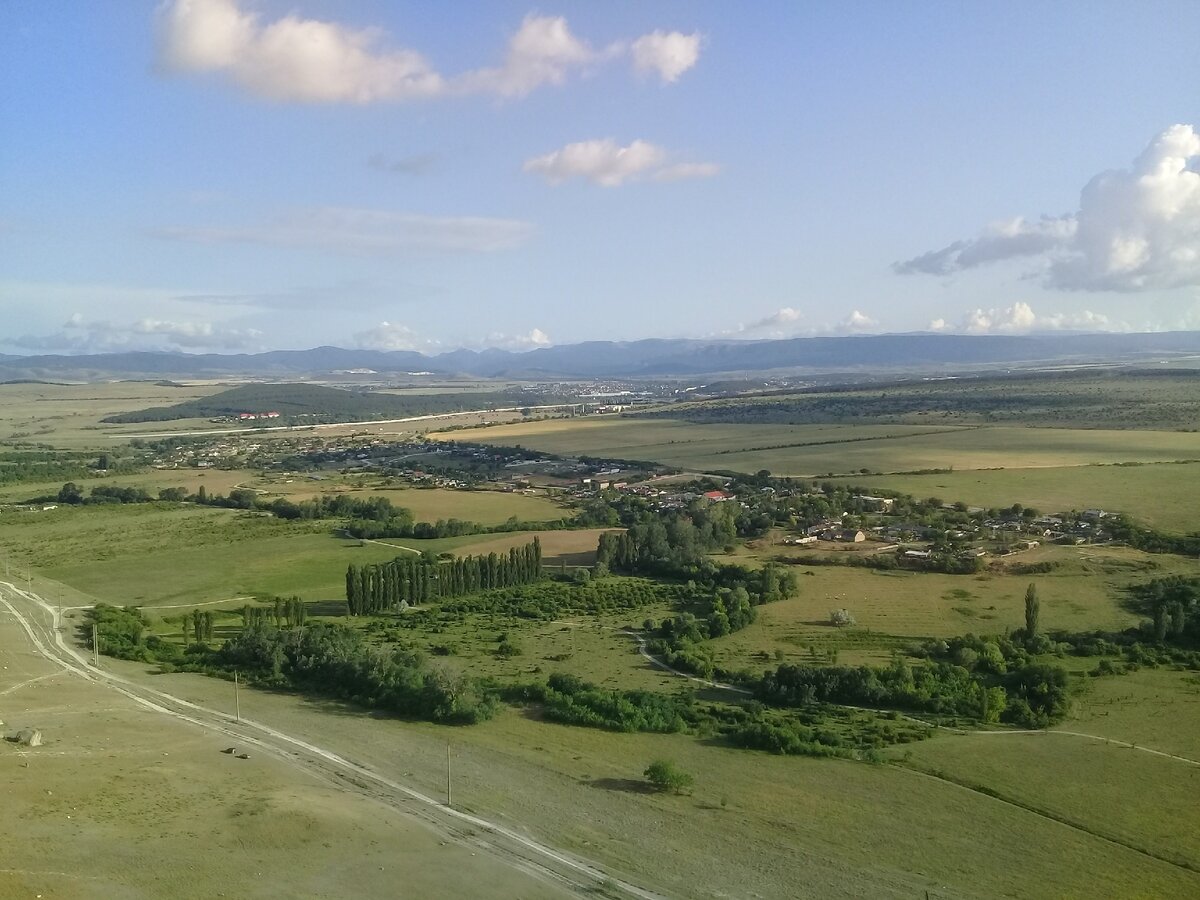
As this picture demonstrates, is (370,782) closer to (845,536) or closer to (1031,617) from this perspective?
(1031,617)

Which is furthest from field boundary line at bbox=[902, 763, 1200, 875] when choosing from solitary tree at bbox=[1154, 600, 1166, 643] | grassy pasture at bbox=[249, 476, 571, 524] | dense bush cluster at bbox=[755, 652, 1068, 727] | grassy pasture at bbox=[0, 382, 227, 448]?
grassy pasture at bbox=[0, 382, 227, 448]

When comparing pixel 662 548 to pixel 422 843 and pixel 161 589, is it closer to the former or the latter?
pixel 161 589

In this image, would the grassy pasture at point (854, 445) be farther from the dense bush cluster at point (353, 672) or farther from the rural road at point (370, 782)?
the rural road at point (370, 782)

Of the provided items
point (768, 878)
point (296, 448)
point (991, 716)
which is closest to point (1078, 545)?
point (991, 716)

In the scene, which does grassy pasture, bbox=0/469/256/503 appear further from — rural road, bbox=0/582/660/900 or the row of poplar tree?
rural road, bbox=0/582/660/900

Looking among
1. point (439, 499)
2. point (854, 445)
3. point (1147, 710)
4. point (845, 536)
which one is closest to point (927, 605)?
point (1147, 710)

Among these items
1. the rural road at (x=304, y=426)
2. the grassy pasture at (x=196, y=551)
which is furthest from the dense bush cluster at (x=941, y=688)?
the rural road at (x=304, y=426)
